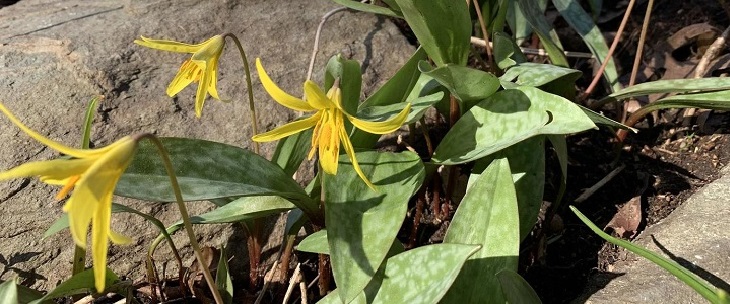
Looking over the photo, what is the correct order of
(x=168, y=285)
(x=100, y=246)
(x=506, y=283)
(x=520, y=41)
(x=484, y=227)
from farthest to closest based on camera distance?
(x=520, y=41)
(x=168, y=285)
(x=484, y=227)
(x=506, y=283)
(x=100, y=246)

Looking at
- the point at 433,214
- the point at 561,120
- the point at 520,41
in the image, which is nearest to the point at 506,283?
the point at 561,120

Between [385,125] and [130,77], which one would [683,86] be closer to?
[385,125]

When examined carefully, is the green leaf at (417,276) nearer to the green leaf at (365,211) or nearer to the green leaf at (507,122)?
the green leaf at (365,211)

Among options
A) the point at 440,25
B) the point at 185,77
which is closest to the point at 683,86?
the point at 440,25

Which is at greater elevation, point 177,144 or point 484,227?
point 177,144

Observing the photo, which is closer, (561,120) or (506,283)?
(506,283)

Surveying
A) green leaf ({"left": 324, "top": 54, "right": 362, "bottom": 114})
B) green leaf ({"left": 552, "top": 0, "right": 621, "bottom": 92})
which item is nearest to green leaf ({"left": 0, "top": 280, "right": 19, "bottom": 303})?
green leaf ({"left": 324, "top": 54, "right": 362, "bottom": 114})

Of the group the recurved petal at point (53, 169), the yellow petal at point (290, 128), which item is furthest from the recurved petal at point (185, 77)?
the recurved petal at point (53, 169)

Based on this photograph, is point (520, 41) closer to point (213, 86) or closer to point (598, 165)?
point (598, 165)
